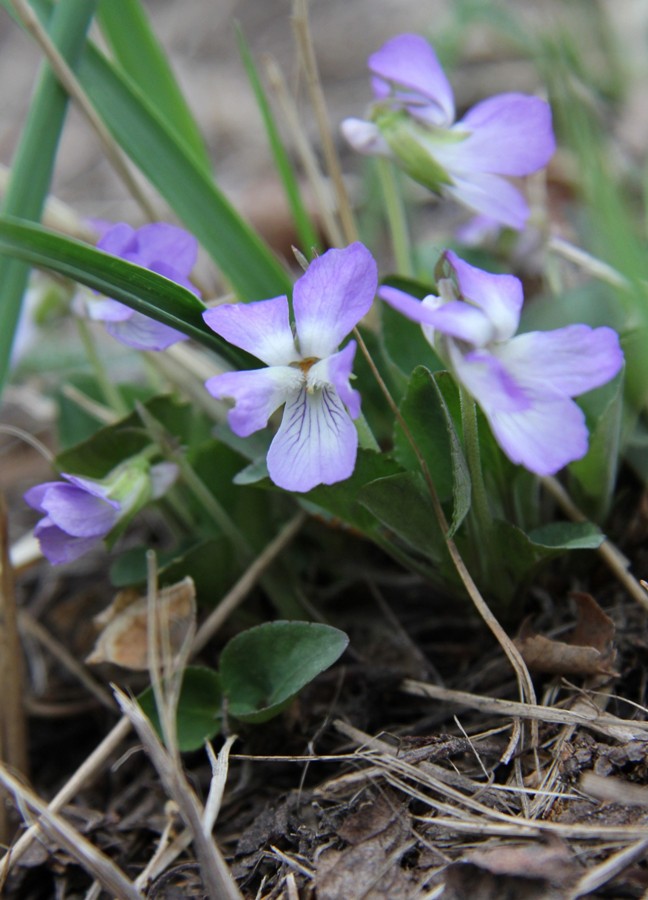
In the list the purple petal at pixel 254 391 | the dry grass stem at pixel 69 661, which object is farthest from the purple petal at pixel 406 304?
the dry grass stem at pixel 69 661

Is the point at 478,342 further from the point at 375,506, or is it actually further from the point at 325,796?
the point at 325,796

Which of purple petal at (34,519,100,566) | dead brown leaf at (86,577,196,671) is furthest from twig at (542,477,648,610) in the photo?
purple petal at (34,519,100,566)

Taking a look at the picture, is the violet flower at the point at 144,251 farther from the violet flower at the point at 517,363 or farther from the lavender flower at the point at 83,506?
the violet flower at the point at 517,363

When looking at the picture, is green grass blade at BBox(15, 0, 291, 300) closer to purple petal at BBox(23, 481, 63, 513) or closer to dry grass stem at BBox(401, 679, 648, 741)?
purple petal at BBox(23, 481, 63, 513)

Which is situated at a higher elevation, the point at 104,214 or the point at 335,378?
the point at 104,214

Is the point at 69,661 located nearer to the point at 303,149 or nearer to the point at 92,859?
the point at 92,859

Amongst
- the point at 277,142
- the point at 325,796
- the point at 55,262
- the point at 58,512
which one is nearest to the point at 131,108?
the point at 277,142
